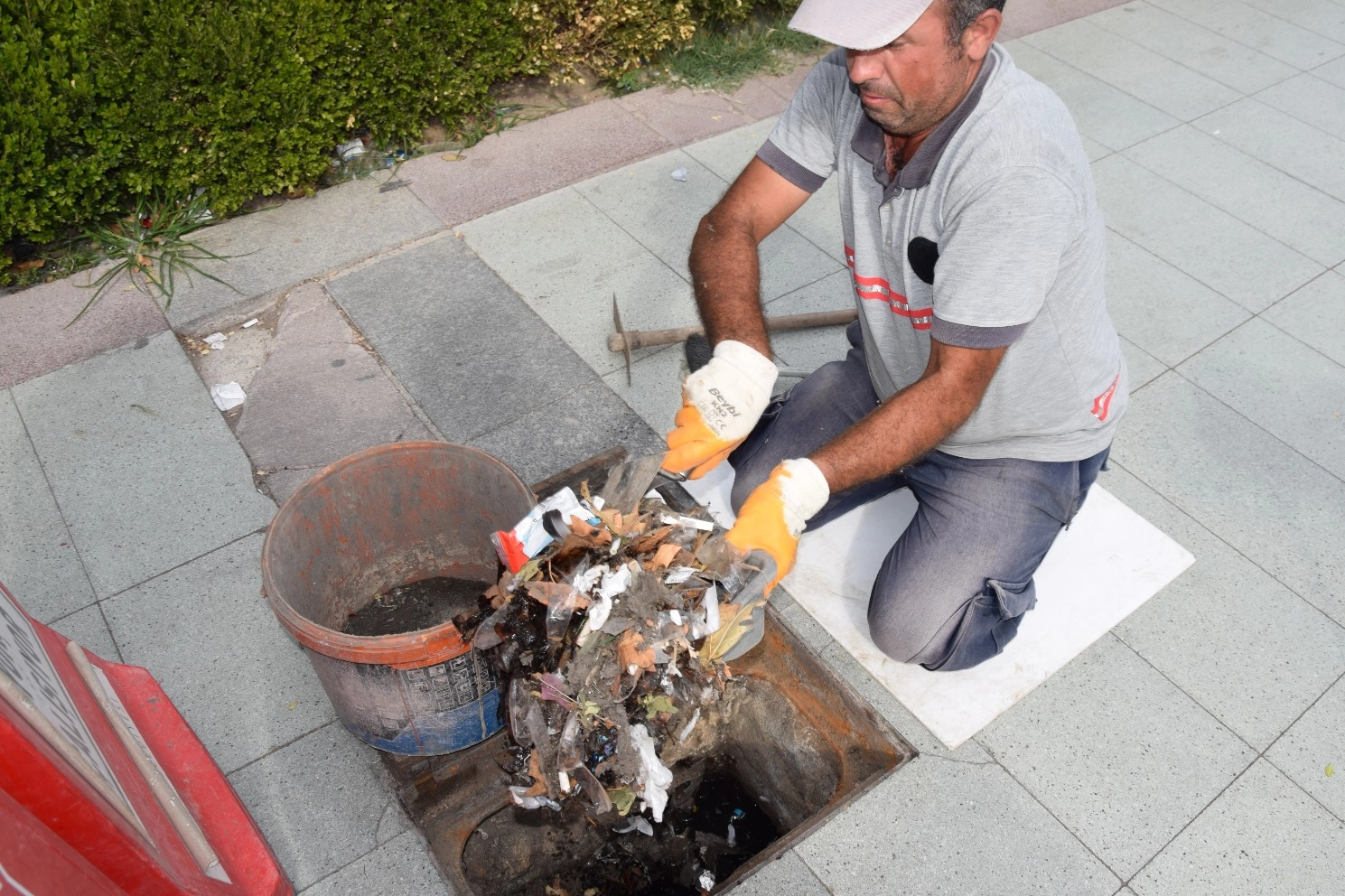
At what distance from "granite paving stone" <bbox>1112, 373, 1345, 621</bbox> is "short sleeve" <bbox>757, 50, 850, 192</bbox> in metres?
1.56

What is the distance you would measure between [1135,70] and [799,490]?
4801 mm

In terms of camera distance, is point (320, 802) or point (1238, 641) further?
point (1238, 641)

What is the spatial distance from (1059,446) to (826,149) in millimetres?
1040

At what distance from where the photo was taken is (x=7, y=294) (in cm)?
393

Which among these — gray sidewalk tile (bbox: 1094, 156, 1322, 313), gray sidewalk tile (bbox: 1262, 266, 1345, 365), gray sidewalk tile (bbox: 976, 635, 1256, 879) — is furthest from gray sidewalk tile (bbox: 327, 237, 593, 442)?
gray sidewalk tile (bbox: 1262, 266, 1345, 365)

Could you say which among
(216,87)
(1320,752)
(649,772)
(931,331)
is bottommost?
(1320,752)

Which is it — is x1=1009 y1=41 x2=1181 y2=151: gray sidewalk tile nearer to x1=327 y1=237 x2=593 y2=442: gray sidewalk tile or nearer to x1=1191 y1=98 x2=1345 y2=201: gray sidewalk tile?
x1=1191 y1=98 x2=1345 y2=201: gray sidewalk tile

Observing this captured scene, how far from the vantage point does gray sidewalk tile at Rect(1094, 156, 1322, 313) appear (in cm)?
430

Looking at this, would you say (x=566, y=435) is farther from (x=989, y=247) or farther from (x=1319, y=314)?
(x=1319, y=314)

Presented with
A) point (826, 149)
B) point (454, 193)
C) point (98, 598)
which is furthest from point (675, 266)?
point (98, 598)

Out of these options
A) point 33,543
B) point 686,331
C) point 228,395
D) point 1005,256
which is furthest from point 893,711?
point 33,543

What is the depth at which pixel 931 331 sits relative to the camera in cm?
234

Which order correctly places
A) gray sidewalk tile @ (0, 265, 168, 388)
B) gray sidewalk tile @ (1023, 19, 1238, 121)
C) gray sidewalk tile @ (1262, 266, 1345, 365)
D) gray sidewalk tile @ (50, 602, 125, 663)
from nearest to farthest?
gray sidewalk tile @ (50, 602, 125, 663) < gray sidewalk tile @ (0, 265, 168, 388) < gray sidewalk tile @ (1262, 266, 1345, 365) < gray sidewalk tile @ (1023, 19, 1238, 121)

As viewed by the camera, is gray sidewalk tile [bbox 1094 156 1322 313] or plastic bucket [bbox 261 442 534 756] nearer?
plastic bucket [bbox 261 442 534 756]
